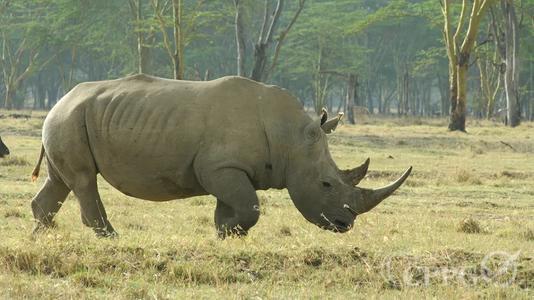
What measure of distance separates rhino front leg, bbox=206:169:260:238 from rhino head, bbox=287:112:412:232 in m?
0.48

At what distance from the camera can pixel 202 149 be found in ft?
28.1

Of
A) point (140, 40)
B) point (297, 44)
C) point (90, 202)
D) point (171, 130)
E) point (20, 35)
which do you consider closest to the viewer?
point (171, 130)

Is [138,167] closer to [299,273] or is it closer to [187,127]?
[187,127]

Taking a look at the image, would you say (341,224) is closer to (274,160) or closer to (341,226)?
(341,226)

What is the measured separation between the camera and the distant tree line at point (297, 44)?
129ft

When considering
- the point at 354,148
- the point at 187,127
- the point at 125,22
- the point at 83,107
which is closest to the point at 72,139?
the point at 83,107

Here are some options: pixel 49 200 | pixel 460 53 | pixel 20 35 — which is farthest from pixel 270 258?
pixel 20 35

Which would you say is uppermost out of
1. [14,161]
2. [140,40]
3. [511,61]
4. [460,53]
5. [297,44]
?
[460,53]

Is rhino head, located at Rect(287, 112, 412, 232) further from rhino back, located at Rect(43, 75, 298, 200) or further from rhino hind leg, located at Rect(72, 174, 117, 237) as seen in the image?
rhino hind leg, located at Rect(72, 174, 117, 237)

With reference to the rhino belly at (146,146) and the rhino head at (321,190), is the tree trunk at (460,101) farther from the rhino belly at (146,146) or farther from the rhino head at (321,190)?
the rhino belly at (146,146)

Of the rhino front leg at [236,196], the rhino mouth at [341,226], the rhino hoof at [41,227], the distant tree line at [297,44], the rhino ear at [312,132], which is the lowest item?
the distant tree line at [297,44]

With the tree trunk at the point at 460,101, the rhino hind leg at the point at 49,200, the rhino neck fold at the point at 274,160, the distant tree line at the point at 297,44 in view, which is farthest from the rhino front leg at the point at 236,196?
the distant tree line at the point at 297,44

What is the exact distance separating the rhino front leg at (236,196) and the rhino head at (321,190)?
1.57ft

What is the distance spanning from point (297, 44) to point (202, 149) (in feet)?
158
